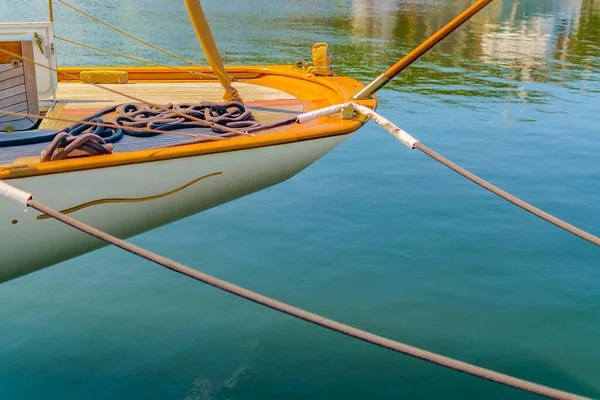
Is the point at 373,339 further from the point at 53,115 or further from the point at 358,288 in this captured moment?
the point at 53,115

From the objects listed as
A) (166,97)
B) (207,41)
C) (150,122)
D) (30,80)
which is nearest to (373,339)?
(150,122)

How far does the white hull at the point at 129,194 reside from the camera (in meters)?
4.86

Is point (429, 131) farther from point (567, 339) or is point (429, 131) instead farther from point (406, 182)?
point (567, 339)

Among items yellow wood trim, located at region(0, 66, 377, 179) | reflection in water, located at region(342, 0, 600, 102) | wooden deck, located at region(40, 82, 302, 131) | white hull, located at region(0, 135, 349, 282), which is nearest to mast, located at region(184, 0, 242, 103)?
wooden deck, located at region(40, 82, 302, 131)

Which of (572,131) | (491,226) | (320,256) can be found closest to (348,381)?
(320,256)

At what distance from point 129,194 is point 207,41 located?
2008 millimetres

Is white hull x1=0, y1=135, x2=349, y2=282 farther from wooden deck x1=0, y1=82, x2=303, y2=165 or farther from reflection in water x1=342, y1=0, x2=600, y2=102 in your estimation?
reflection in water x1=342, y1=0, x2=600, y2=102

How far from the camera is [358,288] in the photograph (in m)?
7.05

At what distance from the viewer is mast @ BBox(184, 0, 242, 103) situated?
6.28 m

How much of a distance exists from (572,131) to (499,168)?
139 inches

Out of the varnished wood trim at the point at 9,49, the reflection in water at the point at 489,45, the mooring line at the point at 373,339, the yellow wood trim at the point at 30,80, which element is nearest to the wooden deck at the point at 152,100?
Result: the yellow wood trim at the point at 30,80

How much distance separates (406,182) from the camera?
1053cm

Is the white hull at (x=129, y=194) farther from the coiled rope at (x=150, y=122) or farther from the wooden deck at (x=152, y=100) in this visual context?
the wooden deck at (x=152, y=100)

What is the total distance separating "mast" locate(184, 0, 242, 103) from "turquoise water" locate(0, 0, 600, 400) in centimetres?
175
